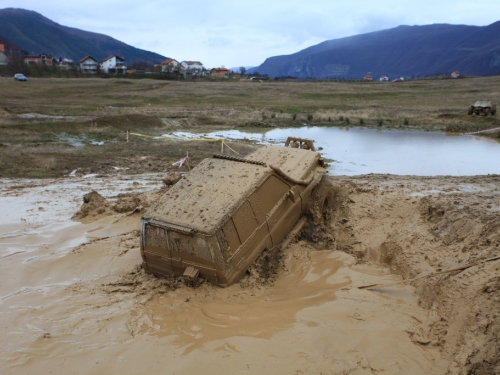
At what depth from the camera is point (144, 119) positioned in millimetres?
26203

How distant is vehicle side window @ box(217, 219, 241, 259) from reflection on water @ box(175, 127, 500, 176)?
383 inches

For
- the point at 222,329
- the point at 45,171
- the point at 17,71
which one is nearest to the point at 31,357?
the point at 222,329

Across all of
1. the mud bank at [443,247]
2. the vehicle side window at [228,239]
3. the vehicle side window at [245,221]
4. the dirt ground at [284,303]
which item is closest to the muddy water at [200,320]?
the dirt ground at [284,303]

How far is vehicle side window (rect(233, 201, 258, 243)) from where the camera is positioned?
586 centimetres

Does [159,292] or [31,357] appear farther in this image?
[159,292]

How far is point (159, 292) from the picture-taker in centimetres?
577

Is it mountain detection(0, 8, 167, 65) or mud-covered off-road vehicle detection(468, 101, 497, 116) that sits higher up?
mountain detection(0, 8, 167, 65)

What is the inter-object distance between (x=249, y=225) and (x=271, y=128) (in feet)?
74.4

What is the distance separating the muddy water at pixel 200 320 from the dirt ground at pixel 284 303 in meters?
0.02

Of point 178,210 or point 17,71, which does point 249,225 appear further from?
point 17,71

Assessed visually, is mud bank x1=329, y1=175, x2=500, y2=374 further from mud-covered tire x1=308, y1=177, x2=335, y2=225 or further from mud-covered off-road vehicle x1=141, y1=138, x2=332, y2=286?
mud-covered off-road vehicle x1=141, y1=138, x2=332, y2=286

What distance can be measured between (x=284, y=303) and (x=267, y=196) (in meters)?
1.69

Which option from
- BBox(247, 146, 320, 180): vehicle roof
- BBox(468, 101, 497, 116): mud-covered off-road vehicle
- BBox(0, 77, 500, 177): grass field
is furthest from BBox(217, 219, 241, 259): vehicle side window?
BBox(468, 101, 497, 116): mud-covered off-road vehicle

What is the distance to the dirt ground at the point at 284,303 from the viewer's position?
442cm
